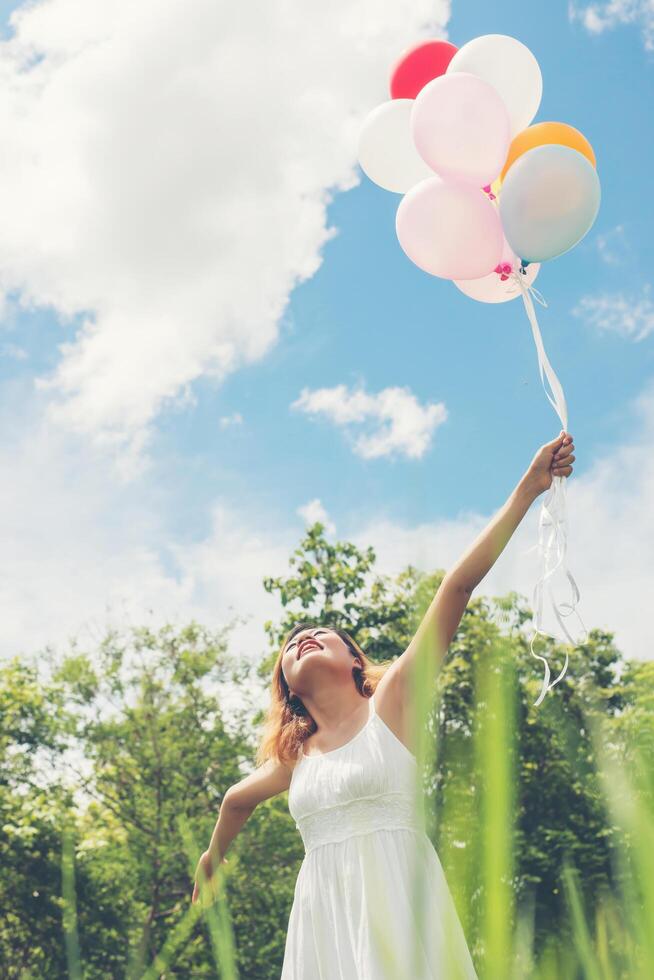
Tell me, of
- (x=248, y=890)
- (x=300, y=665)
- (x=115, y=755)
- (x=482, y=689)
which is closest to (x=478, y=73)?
(x=300, y=665)

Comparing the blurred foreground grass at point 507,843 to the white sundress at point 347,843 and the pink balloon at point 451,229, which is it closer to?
the white sundress at point 347,843

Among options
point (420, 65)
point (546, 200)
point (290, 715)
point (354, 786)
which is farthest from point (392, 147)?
point (354, 786)

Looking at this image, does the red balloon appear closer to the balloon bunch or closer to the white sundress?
the balloon bunch

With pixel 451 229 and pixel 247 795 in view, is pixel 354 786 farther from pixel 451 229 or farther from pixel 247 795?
pixel 451 229

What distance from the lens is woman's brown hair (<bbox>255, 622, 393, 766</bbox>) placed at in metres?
2.75

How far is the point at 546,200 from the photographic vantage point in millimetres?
2965

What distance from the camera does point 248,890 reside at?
12969mm

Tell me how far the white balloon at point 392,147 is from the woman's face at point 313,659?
6.90 ft

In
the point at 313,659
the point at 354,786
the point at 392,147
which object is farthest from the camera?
Answer: the point at 392,147

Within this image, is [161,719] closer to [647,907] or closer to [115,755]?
[115,755]

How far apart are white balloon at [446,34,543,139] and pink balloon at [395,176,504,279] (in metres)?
→ 0.61

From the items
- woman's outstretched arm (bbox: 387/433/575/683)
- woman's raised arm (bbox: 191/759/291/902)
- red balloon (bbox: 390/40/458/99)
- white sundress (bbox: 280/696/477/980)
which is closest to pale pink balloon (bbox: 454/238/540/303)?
red balloon (bbox: 390/40/458/99)

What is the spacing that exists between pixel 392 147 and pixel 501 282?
84 cm

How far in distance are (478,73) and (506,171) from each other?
440 millimetres
